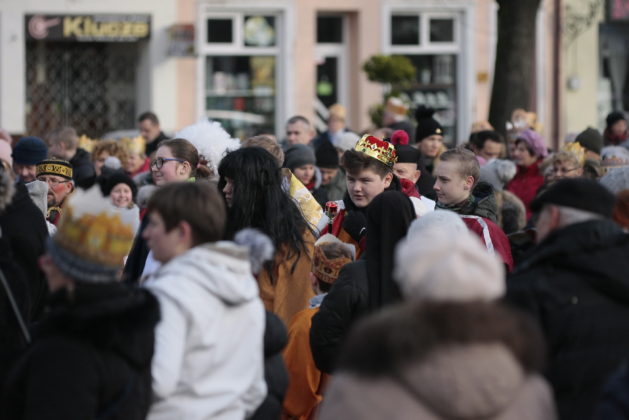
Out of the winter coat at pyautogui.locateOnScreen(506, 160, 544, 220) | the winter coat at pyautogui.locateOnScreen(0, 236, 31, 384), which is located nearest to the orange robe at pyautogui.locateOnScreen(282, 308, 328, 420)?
the winter coat at pyautogui.locateOnScreen(0, 236, 31, 384)

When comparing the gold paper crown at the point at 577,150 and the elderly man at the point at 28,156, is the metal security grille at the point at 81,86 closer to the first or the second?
the elderly man at the point at 28,156

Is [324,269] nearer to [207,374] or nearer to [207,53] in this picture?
[207,374]

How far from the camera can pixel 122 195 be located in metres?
8.73

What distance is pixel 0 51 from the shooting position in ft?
64.6

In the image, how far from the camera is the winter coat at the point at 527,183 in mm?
11453

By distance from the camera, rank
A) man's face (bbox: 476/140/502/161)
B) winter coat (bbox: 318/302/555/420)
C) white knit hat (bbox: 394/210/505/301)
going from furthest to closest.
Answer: man's face (bbox: 476/140/502/161)
white knit hat (bbox: 394/210/505/301)
winter coat (bbox: 318/302/555/420)

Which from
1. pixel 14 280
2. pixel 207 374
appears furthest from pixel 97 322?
pixel 14 280

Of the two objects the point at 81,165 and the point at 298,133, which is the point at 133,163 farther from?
the point at 298,133

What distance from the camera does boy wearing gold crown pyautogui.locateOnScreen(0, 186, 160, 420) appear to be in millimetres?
3537

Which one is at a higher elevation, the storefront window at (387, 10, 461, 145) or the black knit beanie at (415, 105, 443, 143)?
the storefront window at (387, 10, 461, 145)

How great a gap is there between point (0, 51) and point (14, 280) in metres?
15.7

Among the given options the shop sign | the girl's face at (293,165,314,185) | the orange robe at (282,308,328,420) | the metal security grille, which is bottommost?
the orange robe at (282,308,328,420)

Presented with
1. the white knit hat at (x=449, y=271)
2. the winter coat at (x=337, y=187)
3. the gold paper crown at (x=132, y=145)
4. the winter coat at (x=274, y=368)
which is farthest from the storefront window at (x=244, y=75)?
the white knit hat at (x=449, y=271)

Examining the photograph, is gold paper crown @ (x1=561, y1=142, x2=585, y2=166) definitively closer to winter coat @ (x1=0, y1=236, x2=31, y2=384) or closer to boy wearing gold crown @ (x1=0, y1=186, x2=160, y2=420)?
winter coat @ (x1=0, y1=236, x2=31, y2=384)
